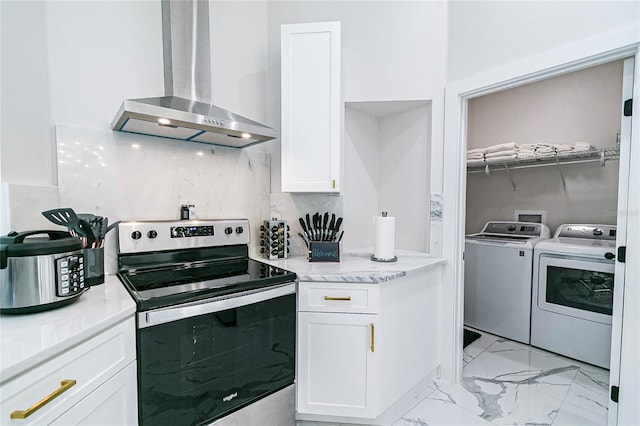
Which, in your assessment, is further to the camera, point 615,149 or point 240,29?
point 615,149

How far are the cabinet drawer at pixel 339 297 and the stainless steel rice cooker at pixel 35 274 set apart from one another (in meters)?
0.99

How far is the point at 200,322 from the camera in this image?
128 centimetres

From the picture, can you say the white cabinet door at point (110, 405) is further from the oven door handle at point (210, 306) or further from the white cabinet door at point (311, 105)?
the white cabinet door at point (311, 105)

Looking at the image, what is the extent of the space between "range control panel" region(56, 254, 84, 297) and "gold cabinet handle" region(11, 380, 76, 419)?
0.31m

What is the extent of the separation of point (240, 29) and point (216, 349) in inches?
80.4

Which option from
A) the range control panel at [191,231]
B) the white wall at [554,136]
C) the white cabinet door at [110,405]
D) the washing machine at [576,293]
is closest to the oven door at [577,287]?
the washing machine at [576,293]

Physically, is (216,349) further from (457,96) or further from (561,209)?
(561,209)

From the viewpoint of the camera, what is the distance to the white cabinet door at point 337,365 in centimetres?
163

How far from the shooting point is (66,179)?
151 centimetres

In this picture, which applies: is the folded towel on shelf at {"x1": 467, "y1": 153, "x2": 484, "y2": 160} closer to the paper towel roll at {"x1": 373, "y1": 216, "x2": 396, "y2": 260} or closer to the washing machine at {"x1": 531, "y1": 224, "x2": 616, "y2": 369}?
the washing machine at {"x1": 531, "y1": 224, "x2": 616, "y2": 369}

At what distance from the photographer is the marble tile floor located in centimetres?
181

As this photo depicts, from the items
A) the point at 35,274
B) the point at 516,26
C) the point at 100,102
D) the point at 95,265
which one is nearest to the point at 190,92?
the point at 100,102

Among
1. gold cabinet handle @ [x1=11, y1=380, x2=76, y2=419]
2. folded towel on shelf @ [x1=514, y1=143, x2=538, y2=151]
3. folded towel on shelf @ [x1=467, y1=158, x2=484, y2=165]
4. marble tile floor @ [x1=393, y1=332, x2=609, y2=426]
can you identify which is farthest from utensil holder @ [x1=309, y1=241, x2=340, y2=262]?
folded towel on shelf @ [x1=514, y1=143, x2=538, y2=151]

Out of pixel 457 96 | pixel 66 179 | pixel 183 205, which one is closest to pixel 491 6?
pixel 457 96
